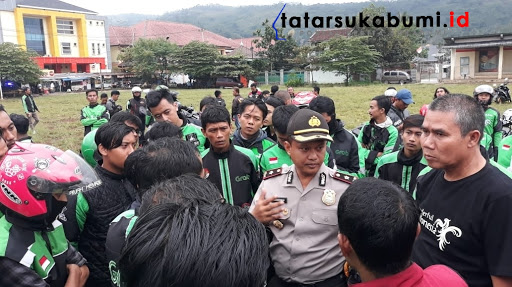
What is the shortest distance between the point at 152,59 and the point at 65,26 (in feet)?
48.8

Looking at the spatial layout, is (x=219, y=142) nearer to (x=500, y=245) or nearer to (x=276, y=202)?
(x=276, y=202)

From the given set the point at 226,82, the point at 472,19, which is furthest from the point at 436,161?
the point at 472,19

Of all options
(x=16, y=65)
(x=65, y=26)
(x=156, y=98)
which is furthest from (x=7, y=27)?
(x=156, y=98)

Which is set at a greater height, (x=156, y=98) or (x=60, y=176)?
(x=156, y=98)

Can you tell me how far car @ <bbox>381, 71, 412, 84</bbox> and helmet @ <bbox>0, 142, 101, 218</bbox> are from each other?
3615 cm

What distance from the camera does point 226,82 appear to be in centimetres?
3878

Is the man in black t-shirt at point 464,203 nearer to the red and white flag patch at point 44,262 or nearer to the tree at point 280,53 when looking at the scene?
the red and white flag patch at point 44,262

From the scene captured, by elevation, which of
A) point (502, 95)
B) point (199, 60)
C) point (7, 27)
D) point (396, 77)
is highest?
point (7, 27)

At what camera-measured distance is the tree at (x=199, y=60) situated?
1535 inches

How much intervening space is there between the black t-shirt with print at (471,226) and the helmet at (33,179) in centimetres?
174

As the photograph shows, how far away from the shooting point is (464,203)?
6.00ft

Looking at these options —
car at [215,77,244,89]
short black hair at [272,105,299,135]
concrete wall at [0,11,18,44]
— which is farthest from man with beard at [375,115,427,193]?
concrete wall at [0,11,18,44]

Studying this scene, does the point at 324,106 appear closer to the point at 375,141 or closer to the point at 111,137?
the point at 375,141

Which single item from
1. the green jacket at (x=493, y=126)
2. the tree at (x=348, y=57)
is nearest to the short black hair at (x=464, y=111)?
the green jacket at (x=493, y=126)
